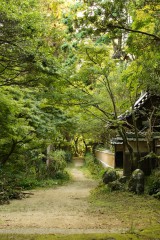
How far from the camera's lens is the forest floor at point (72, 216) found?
5787mm

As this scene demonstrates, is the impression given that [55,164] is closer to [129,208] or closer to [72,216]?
[129,208]

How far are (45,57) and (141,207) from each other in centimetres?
532

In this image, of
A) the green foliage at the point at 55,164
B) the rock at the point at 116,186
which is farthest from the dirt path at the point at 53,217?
the green foliage at the point at 55,164

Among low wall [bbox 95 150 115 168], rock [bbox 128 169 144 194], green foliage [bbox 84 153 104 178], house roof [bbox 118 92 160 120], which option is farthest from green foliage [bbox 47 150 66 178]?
rock [bbox 128 169 144 194]

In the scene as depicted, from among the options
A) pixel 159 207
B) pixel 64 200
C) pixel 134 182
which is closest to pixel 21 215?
pixel 64 200

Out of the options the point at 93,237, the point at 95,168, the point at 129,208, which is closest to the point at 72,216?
the point at 129,208

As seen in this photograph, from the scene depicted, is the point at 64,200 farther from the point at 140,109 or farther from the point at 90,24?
the point at 90,24

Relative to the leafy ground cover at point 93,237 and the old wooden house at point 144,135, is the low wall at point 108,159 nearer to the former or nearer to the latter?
the old wooden house at point 144,135

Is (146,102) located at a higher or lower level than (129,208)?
higher

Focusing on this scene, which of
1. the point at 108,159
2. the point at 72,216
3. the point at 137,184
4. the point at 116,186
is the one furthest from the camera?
the point at 108,159

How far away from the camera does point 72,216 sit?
7426 millimetres

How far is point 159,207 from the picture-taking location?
8125 millimetres

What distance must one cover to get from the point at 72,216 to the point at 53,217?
54 cm

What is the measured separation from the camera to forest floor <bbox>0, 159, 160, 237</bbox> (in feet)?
19.0
